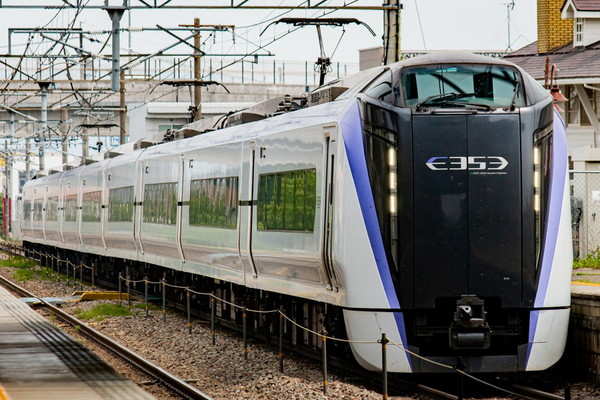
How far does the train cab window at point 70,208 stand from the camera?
34.7 metres

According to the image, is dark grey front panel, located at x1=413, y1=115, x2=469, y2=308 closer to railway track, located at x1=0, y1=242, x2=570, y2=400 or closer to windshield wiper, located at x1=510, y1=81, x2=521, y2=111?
windshield wiper, located at x1=510, y1=81, x2=521, y2=111

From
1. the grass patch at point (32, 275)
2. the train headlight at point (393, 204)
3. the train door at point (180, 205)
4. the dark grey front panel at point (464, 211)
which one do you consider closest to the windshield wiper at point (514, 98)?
the dark grey front panel at point (464, 211)

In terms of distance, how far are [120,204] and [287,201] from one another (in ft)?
45.2

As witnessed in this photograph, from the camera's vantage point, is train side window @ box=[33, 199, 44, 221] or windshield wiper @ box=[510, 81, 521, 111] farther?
train side window @ box=[33, 199, 44, 221]

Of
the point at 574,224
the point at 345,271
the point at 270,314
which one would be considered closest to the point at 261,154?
the point at 270,314

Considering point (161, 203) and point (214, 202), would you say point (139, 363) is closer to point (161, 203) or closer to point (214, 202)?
point (214, 202)

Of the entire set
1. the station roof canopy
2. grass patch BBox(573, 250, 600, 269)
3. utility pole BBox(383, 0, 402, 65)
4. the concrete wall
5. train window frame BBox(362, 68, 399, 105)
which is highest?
the station roof canopy

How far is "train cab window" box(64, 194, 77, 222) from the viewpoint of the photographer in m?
34.7

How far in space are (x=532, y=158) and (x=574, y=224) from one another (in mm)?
10034

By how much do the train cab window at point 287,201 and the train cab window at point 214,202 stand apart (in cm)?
149

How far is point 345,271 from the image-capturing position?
38.4ft

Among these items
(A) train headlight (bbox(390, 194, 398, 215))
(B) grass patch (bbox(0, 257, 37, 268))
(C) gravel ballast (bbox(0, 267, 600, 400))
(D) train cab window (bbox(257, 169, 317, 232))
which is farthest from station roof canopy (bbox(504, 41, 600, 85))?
(B) grass patch (bbox(0, 257, 37, 268))

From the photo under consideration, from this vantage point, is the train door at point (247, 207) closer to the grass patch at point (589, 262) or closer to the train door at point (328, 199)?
the train door at point (328, 199)

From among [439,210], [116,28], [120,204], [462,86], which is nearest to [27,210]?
[120,204]
